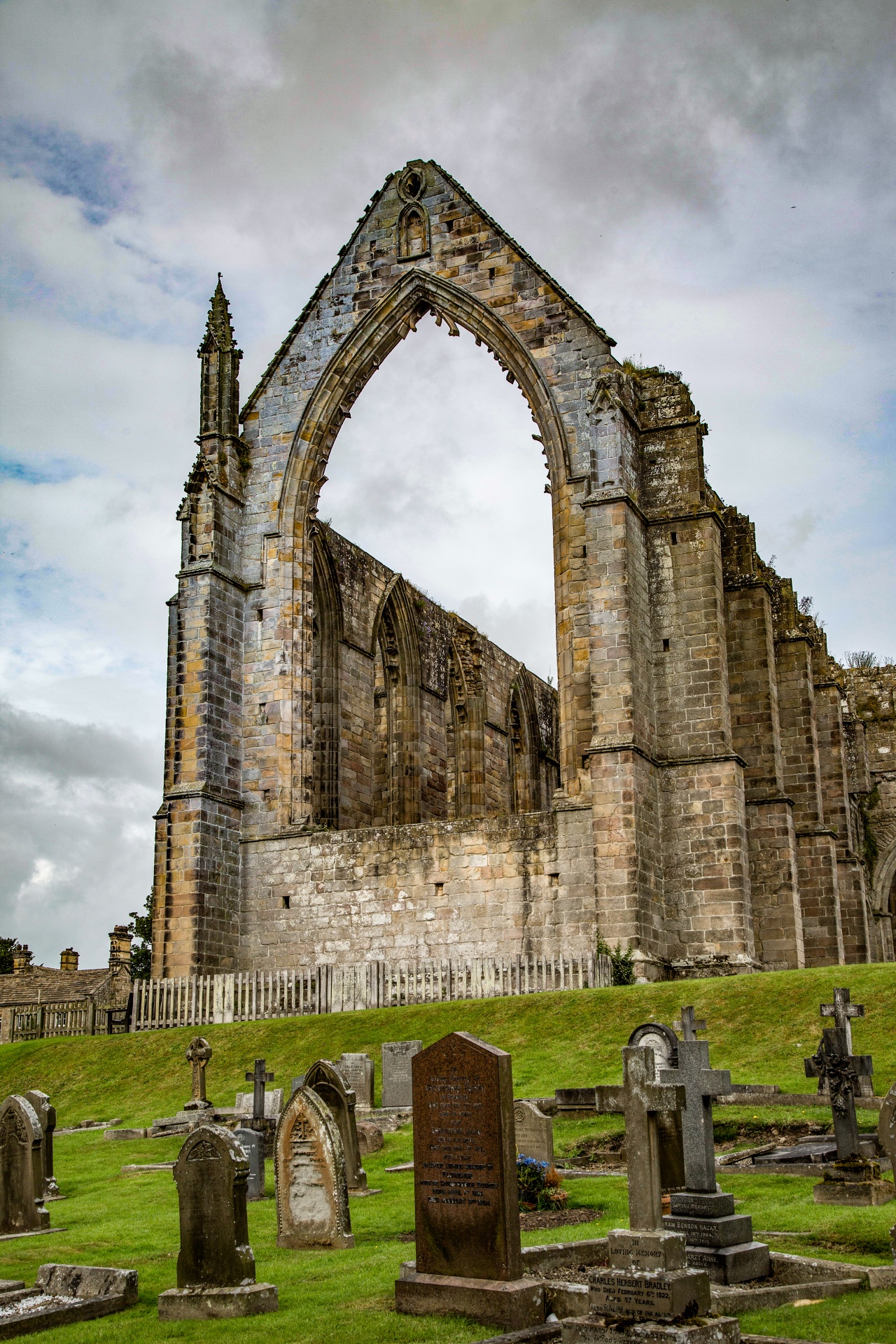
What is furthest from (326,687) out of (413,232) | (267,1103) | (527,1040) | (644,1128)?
(644,1128)

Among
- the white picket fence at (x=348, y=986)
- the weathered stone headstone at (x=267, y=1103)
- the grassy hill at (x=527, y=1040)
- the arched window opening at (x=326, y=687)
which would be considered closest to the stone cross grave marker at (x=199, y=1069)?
the weathered stone headstone at (x=267, y=1103)

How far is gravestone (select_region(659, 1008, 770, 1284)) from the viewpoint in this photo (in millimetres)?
7270

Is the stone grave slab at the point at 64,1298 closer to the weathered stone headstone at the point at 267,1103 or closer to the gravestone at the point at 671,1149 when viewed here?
the gravestone at the point at 671,1149

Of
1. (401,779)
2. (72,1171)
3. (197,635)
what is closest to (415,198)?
(197,635)

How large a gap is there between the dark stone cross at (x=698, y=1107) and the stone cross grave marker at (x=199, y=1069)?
7.89 metres

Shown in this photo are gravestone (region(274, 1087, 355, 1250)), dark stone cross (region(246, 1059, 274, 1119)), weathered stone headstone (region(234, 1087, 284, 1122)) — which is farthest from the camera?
weathered stone headstone (region(234, 1087, 284, 1122))

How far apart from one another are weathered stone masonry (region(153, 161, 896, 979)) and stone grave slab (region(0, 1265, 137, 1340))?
546 inches

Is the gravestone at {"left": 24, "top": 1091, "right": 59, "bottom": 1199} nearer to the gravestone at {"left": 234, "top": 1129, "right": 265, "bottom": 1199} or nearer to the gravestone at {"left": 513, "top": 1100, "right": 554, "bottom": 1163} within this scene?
the gravestone at {"left": 234, "top": 1129, "right": 265, "bottom": 1199}

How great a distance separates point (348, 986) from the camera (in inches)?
868

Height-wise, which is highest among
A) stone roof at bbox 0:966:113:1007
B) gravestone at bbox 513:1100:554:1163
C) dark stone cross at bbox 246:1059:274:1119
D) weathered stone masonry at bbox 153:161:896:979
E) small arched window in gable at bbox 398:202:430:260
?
small arched window in gable at bbox 398:202:430:260

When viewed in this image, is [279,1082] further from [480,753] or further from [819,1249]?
[480,753]

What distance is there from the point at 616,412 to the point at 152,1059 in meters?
12.9

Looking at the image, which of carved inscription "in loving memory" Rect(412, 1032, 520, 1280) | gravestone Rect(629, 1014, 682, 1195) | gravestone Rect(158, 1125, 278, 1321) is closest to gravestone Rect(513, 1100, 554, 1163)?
gravestone Rect(629, 1014, 682, 1195)

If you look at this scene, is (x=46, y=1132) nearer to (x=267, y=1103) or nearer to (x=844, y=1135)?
(x=267, y=1103)
